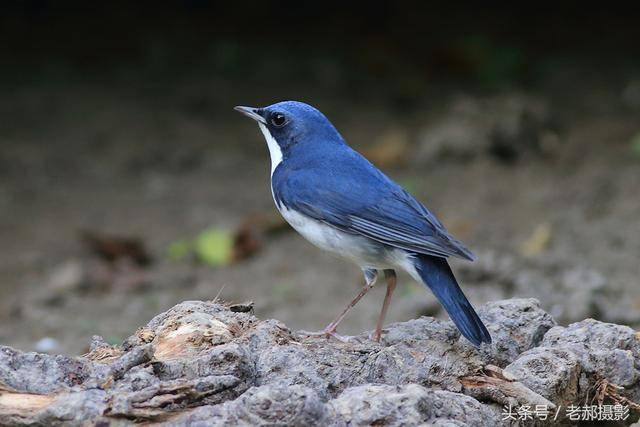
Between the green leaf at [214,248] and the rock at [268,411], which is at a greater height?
the green leaf at [214,248]

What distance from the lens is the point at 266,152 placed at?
10125mm

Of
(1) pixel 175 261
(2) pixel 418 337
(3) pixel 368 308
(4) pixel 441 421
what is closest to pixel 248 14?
(1) pixel 175 261

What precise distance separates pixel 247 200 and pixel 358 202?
4384 millimetres

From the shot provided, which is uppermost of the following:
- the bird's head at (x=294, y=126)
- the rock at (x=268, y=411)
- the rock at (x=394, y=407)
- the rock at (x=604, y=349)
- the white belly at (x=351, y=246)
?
the bird's head at (x=294, y=126)

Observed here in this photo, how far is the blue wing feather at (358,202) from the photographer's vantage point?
478 cm

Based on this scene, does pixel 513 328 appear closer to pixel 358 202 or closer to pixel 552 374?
pixel 552 374

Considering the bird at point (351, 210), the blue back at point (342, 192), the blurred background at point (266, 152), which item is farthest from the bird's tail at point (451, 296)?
the blurred background at point (266, 152)

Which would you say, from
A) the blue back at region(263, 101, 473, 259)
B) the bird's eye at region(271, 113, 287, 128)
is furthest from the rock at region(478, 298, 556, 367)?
the bird's eye at region(271, 113, 287, 128)

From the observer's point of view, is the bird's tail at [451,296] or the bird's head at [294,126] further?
the bird's head at [294,126]

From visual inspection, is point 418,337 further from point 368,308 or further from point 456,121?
point 456,121

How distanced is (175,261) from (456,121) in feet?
9.20

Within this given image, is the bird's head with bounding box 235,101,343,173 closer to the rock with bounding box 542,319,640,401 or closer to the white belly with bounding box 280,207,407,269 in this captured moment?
the white belly with bounding box 280,207,407,269

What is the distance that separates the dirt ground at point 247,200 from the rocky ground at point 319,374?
2.16m

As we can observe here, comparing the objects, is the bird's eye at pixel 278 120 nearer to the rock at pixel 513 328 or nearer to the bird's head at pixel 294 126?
the bird's head at pixel 294 126
